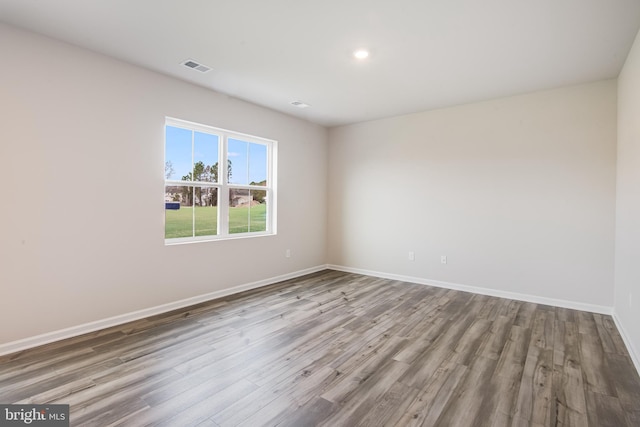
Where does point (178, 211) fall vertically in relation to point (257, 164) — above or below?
below

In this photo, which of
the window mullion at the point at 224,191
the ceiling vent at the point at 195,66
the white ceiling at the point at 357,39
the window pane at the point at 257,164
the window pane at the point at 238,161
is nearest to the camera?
the white ceiling at the point at 357,39

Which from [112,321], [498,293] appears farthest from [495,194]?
[112,321]

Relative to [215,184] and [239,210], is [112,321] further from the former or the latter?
[239,210]

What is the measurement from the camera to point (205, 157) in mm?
4094

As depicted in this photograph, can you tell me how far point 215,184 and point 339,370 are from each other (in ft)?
9.30

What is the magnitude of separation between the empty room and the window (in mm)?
31

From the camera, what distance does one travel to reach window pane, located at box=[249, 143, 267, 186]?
471 centimetres

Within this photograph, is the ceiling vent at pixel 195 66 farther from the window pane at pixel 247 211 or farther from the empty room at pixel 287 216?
the window pane at pixel 247 211

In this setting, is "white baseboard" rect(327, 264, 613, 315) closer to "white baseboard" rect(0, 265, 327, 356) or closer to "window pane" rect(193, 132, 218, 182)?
"white baseboard" rect(0, 265, 327, 356)

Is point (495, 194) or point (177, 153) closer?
point (177, 153)

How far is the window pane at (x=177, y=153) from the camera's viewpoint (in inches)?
146

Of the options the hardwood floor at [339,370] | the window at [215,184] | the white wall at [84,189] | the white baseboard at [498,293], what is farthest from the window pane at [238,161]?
the white baseboard at [498,293]

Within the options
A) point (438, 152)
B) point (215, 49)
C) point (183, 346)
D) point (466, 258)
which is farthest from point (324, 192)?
point (183, 346)

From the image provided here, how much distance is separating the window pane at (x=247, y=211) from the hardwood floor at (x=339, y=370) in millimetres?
1307
